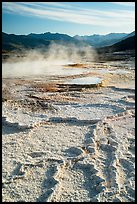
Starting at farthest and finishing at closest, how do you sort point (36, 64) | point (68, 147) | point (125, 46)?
point (125, 46) → point (36, 64) → point (68, 147)

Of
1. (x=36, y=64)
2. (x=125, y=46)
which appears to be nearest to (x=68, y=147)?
(x=36, y=64)

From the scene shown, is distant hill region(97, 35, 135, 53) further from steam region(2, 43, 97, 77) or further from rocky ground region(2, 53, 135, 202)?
rocky ground region(2, 53, 135, 202)

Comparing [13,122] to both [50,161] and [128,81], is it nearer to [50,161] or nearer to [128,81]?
[50,161]

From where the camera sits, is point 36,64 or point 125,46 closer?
point 36,64

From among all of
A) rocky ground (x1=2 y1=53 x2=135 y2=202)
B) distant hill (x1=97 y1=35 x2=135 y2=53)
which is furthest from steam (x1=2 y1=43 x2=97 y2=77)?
distant hill (x1=97 y1=35 x2=135 y2=53)

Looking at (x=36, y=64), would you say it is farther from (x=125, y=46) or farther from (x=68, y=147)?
(x=125, y=46)

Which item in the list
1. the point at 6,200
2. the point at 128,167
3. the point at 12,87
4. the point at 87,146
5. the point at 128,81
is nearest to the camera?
the point at 6,200

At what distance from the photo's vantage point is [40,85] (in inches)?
488

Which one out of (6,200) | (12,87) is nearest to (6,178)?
(6,200)

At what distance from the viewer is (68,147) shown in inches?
233

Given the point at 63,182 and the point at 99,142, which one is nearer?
the point at 63,182

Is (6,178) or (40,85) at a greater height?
(40,85)

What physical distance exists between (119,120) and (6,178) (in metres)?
3.65

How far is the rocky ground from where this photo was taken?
14.3 ft
